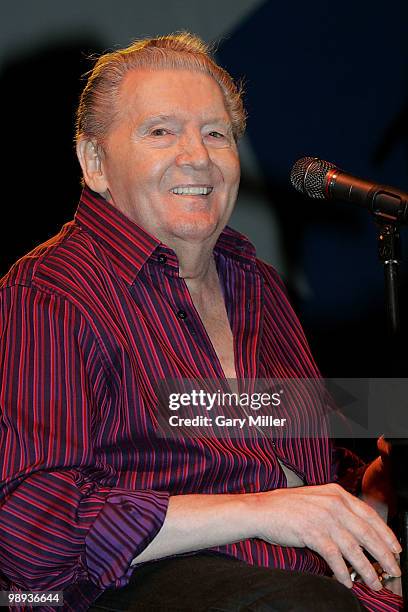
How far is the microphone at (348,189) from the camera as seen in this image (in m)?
1.32

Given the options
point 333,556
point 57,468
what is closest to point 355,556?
point 333,556

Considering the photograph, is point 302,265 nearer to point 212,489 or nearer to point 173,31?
point 173,31

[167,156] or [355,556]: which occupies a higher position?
[167,156]

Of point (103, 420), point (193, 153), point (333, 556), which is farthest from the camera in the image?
point (193, 153)

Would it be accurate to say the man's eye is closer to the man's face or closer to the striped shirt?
the man's face

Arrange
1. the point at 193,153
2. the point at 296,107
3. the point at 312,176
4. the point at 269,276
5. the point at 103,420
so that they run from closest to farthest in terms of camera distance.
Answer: the point at 103,420
the point at 312,176
the point at 193,153
the point at 269,276
the point at 296,107

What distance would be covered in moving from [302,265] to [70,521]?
137 cm

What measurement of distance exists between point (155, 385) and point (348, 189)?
417mm

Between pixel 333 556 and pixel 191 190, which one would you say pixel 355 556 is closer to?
pixel 333 556

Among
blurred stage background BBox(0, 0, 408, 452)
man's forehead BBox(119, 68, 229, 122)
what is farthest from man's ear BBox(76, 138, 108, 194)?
blurred stage background BBox(0, 0, 408, 452)

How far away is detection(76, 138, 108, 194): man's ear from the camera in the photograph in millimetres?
1637

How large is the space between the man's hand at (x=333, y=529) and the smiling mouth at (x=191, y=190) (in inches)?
23.0

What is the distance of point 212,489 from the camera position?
136cm

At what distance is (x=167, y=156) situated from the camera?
1547 millimetres
